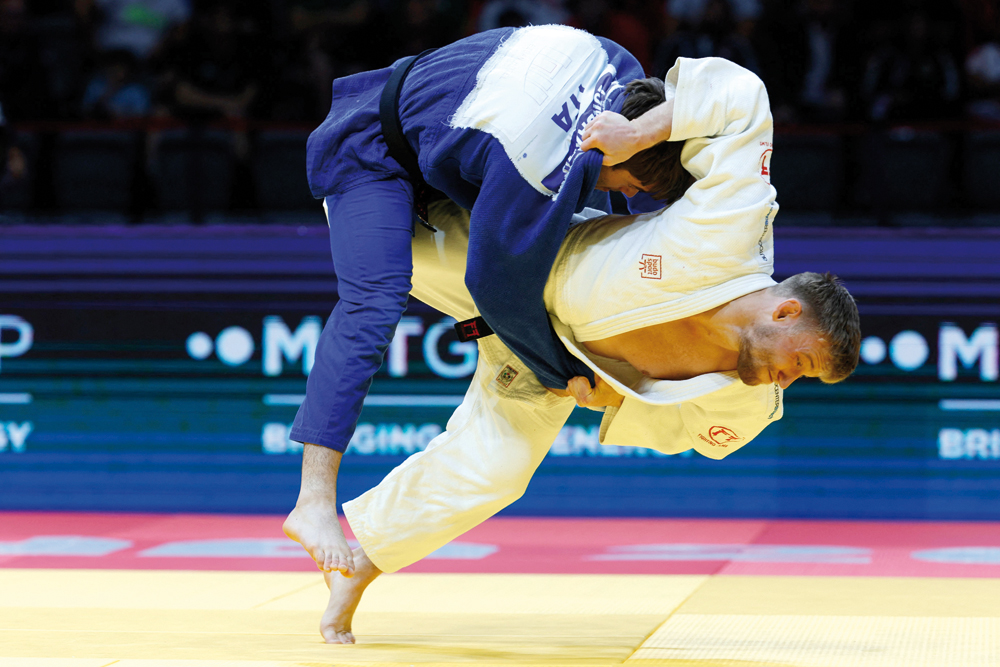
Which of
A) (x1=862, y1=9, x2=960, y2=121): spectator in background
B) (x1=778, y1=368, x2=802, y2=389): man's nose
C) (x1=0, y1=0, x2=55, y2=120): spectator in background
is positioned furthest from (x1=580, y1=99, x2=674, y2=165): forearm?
(x1=0, y1=0, x2=55, y2=120): spectator in background

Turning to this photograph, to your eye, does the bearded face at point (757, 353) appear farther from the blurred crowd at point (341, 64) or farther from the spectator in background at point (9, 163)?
the spectator in background at point (9, 163)

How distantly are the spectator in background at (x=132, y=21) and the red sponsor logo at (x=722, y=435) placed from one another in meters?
4.94

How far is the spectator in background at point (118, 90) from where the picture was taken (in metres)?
5.98

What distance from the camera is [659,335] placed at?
93.4 inches

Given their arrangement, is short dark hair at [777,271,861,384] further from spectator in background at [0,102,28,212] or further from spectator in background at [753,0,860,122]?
spectator in background at [0,102,28,212]

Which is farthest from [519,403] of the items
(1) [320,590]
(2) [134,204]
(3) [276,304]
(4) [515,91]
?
(2) [134,204]

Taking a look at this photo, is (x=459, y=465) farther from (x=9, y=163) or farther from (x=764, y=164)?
(x=9, y=163)

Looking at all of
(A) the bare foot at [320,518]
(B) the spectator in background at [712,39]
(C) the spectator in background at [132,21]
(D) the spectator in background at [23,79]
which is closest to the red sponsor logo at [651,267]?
(A) the bare foot at [320,518]

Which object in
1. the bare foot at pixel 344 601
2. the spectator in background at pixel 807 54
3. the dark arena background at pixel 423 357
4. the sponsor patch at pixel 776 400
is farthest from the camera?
the spectator in background at pixel 807 54

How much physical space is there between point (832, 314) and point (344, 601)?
1267 millimetres

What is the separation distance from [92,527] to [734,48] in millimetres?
3777

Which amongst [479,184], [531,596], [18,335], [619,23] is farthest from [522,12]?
[479,184]

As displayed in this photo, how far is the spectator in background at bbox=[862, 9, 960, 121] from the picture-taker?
5.28 meters

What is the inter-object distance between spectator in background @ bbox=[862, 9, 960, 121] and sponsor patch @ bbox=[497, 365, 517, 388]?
3.36 m
